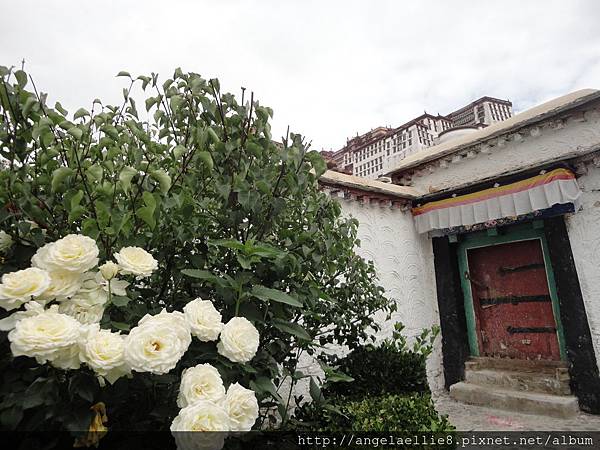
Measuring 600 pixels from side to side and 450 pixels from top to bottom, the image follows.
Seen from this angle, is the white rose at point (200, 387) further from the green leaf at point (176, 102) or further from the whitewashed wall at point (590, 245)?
the whitewashed wall at point (590, 245)

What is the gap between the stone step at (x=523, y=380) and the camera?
4.14m

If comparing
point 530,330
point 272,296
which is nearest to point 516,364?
point 530,330

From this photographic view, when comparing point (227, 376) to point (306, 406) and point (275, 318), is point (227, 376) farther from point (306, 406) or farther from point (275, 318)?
point (306, 406)

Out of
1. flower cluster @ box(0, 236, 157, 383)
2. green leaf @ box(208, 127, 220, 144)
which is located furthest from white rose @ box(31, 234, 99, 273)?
green leaf @ box(208, 127, 220, 144)

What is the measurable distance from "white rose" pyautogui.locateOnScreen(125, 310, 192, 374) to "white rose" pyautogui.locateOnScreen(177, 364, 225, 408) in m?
0.08

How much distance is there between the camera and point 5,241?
1.27 metres

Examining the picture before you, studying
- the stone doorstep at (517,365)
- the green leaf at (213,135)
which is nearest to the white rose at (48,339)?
the green leaf at (213,135)

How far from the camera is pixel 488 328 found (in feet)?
16.9

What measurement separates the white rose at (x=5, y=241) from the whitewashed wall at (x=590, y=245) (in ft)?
17.5

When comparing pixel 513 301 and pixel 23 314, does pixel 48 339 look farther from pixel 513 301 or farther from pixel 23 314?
pixel 513 301

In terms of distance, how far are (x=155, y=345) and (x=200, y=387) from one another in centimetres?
18

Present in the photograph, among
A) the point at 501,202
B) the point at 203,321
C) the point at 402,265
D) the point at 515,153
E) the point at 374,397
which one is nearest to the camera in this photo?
the point at 203,321

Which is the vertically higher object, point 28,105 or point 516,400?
point 28,105

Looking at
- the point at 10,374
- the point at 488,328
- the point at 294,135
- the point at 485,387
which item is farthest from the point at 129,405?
the point at 488,328
